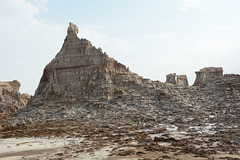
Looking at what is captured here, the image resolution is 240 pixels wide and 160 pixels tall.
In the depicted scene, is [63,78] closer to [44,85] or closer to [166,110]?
[44,85]

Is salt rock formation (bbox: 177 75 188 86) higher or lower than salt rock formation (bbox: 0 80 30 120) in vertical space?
higher

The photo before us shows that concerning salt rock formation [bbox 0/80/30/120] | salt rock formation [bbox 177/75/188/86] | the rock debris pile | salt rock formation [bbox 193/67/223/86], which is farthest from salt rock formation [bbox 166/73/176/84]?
salt rock formation [bbox 0/80/30/120]

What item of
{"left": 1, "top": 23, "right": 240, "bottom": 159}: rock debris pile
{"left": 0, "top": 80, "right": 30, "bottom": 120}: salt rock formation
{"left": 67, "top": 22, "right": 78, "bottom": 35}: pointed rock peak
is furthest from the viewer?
Answer: {"left": 0, "top": 80, "right": 30, "bottom": 120}: salt rock formation

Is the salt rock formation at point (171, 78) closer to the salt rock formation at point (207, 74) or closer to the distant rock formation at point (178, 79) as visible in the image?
the distant rock formation at point (178, 79)

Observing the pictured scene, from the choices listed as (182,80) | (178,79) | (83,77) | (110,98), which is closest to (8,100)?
(83,77)

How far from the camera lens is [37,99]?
43.2 metres

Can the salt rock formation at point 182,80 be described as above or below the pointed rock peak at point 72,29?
below

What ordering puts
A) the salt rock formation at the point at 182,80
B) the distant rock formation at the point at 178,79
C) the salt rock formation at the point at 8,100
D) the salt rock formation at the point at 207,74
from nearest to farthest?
1. the salt rock formation at the point at 207,74
2. the distant rock formation at the point at 178,79
3. the salt rock formation at the point at 182,80
4. the salt rock formation at the point at 8,100

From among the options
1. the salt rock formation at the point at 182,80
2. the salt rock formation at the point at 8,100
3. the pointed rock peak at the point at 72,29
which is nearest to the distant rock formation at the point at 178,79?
the salt rock formation at the point at 182,80

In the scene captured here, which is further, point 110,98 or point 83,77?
point 83,77

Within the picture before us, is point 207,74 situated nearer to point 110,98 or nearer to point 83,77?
point 110,98

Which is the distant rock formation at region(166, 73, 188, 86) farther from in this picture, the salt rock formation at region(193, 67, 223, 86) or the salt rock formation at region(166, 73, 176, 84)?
the salt rock formation at region(193, 67, 223, 86)

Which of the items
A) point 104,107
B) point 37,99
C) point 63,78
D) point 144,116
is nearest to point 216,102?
point 144,116

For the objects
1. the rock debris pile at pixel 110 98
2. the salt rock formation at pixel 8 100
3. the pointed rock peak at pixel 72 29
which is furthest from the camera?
the salt rock formation at pixel 8 100
